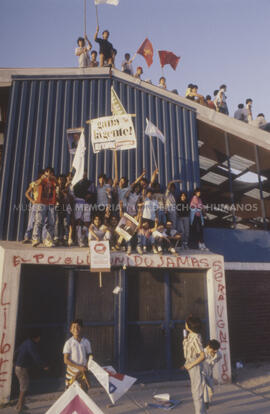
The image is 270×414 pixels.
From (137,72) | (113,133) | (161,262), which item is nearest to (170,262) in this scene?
(161,262)

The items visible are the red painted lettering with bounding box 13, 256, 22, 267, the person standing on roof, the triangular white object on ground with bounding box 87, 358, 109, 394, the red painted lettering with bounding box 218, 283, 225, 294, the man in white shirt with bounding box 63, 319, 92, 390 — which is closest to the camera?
the triangular white object on ground with bounding box 87, 358, 109, 394

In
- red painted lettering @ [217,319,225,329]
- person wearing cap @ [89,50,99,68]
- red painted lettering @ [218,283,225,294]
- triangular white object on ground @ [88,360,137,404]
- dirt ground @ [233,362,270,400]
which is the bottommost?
dirt ground @ [233,362,270,400]

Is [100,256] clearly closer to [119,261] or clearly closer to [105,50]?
[119,261]

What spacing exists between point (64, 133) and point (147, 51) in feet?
15.5

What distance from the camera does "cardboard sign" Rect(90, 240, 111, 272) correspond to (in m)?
7.09

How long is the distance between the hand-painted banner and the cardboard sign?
2.68 metres

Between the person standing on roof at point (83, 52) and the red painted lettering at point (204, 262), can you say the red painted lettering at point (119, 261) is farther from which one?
the person standing on roof at point (83, 52)

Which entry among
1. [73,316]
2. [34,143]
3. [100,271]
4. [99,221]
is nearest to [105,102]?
[34,143]

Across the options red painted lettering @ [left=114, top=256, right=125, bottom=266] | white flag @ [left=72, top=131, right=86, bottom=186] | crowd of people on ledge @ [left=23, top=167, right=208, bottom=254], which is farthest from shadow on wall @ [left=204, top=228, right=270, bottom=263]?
white flag @ [left=72, top=131, right=86, bottom=186]

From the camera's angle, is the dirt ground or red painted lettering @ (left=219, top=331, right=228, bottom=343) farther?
red painted lettering @ (left=219, top=331, right=228, bottom=343)

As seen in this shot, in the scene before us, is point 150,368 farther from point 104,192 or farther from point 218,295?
point 104,192

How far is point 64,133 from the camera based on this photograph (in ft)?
31.0

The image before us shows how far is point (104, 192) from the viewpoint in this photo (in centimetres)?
860

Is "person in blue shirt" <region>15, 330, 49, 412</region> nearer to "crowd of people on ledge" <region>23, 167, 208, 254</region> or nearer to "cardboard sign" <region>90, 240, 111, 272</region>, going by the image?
"cardboard sign" <region>90, 240, 111, 272</region>
